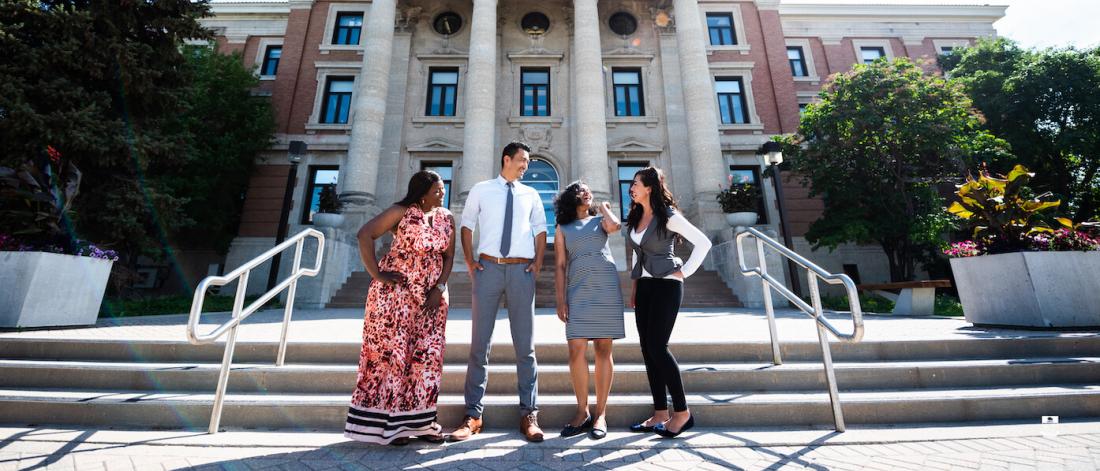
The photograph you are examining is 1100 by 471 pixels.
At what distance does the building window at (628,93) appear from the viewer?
17.7m

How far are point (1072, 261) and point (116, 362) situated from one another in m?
11.9

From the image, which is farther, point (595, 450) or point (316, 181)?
point (316, 181)

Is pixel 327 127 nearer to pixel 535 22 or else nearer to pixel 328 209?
pixel 328 209

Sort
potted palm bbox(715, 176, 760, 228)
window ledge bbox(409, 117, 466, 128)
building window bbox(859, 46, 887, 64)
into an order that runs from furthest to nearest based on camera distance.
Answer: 1. building window bbox(859, 46, 887, 64)
2. window ledge bbox(409, 117, 466, 128)
3. potted palm bbox(715, 176, 760, 228)

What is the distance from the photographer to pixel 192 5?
1093 cm

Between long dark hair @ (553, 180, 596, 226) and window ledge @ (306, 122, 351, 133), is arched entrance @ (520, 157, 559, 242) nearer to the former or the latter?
window ledge @ (306, 122, 351, 133)

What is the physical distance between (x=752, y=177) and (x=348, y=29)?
65.6ft

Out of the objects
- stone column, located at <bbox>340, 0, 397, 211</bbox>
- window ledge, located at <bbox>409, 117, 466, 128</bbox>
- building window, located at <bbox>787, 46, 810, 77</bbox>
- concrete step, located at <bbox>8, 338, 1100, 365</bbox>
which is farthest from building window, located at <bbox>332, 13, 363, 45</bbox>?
building window, located at <bbox>787, 46, 810, 77</bbox>

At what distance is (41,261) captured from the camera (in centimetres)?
564

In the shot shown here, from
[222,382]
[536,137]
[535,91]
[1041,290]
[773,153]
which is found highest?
[535,91]

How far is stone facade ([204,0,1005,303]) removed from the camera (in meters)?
Answer: 14.3

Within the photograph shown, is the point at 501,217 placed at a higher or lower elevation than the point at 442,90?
lower

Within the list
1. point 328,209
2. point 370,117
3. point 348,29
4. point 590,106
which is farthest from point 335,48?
point 590,106

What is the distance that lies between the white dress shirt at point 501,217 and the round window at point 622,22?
17875mm
